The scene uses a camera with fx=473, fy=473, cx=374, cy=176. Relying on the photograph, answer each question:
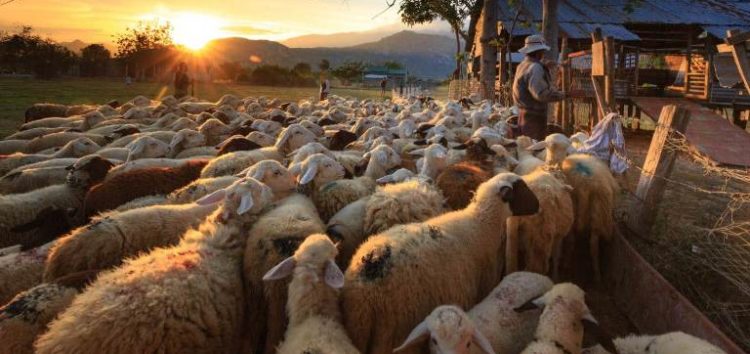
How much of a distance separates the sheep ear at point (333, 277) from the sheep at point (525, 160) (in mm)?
3325

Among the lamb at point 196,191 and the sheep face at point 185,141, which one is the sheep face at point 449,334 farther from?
the sheep face at point 185,141

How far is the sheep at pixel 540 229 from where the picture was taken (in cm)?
419

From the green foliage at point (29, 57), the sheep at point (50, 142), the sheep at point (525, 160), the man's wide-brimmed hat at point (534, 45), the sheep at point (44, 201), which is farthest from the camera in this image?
the green foliage at point (29, 57)

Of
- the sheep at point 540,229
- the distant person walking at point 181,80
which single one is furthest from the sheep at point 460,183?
the distant person walking at point 181,80

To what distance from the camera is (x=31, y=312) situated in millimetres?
2805

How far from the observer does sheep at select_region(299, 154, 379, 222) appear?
4.67 meters

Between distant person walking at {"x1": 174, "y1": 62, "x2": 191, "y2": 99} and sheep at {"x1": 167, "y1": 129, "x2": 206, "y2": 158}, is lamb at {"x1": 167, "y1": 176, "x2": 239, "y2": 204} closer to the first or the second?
sheep at {"x1": 167, "y1": 129, "x2": 206, "y2": 158}

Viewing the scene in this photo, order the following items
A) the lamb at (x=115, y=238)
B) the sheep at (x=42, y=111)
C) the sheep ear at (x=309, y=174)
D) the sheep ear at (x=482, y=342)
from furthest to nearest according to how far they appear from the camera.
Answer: the sheep at (x=42, y=111)
the sheep ear at (x=309, y=174)
the lamb at (x=115, y=238)
the sheep ear at (x=482, y=342)

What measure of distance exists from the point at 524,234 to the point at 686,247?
7.88 ft

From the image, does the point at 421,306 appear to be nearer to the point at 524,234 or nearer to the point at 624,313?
the point at 524,234

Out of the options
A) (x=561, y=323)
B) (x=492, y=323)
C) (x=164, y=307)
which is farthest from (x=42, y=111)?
(x=561, y=323)

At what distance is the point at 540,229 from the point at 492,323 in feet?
4.62

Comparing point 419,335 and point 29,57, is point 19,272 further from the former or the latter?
point 29,57

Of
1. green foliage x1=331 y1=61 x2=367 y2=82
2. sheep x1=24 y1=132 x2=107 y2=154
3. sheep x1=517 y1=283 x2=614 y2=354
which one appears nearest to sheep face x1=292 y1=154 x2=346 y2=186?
sheep x1=517 y1=283 x2=614 y2=354
